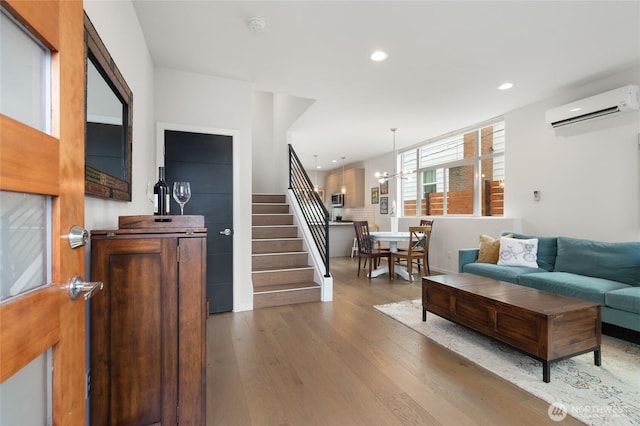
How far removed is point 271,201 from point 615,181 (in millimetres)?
4874

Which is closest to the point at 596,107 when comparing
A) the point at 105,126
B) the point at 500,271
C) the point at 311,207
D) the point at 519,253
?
the point at 519,253

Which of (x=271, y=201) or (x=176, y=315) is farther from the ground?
(x=271, y=201)

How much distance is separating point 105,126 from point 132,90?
0.89m

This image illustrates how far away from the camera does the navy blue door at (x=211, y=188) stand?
3369 millimetres

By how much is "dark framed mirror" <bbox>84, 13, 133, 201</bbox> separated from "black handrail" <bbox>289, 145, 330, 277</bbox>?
2.51 meters

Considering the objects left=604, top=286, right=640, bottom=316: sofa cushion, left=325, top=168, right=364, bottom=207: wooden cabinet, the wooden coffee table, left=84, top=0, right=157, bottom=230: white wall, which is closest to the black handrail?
the wooden coffee table

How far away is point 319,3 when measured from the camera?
91.0 inches

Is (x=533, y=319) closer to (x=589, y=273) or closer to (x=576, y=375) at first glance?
(x=576, y=375)

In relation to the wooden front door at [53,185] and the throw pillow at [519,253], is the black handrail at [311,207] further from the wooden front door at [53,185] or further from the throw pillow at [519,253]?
the wooden front door at [53,185]

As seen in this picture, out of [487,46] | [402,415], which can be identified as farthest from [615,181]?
[402,415]

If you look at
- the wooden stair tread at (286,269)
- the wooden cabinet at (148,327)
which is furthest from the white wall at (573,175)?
the wooden cabinet at (148,327)

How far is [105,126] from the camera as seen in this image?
1.66 metres

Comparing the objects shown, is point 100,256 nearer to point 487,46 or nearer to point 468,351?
point 468,351

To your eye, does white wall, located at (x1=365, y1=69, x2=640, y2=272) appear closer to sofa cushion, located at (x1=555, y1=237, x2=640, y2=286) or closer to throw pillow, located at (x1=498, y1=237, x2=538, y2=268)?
sofa cushion, located at (x1=555, y1=237, x2=640, y2=286)
